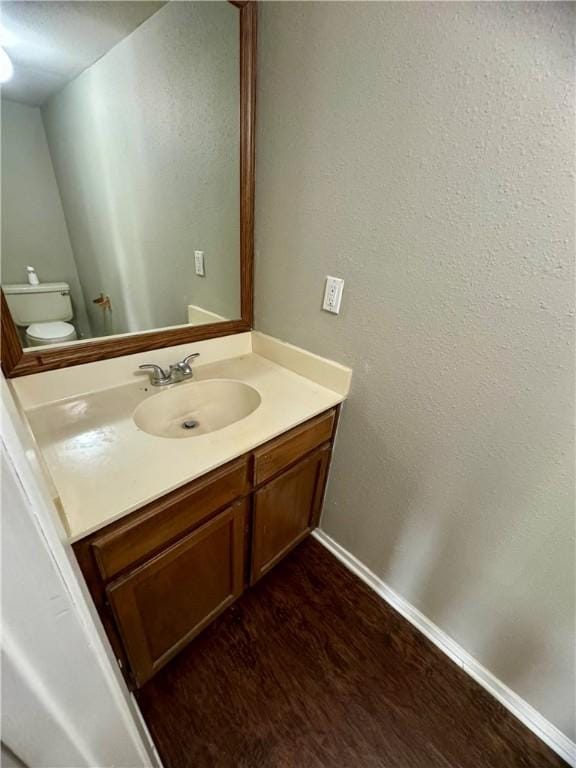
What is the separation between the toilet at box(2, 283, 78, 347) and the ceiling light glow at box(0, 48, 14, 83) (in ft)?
1.49

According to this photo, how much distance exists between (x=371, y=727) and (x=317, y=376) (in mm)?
1122

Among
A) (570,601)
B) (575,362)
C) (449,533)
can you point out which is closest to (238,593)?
(449,533)

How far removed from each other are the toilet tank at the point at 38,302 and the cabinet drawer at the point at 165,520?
641mm

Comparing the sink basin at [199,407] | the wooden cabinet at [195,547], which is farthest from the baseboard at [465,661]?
the sink basin at [199,407]

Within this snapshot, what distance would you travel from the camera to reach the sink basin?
3.59ft

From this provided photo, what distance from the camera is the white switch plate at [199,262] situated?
125cm

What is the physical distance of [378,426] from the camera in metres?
1.10

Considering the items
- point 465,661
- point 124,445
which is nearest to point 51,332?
point 124,445

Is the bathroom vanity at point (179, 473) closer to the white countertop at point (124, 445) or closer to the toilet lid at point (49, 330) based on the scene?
the white countertop at point (124, 445)

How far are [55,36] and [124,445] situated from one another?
1.03 m

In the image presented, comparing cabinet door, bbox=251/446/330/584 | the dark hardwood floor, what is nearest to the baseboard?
the dark hardwood floor

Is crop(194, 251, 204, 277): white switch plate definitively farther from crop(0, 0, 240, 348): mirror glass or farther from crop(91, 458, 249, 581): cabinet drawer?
crop(91, 458, 249, 581): cabinet drawer

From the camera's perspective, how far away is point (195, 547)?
0.88m

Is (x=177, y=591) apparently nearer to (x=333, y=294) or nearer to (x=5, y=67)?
(x=333, y=294)
